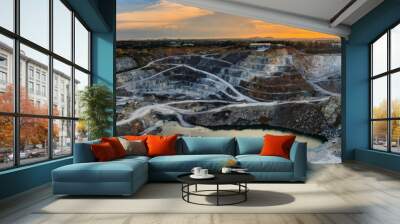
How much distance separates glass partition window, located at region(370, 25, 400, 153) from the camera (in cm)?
869

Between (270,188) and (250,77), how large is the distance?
4672 millimetres

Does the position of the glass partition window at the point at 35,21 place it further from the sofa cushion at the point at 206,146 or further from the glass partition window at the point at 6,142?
the sofa cushion at the point at 206,146

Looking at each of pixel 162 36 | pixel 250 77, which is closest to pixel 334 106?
pixel 250 77

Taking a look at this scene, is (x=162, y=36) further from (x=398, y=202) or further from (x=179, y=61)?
(x=398, y=202)

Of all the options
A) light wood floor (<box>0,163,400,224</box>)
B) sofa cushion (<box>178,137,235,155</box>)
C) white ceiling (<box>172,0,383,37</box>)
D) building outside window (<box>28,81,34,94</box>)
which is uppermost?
white ceiling (<box>172,0,383,37</box>)

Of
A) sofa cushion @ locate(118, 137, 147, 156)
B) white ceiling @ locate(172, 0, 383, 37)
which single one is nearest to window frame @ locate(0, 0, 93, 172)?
sofa cushion @ locate(118, 137, 147, 156)

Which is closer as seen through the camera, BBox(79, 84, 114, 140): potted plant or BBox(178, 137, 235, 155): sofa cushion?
BBox(178, 137, 235, 155): sofa cushion

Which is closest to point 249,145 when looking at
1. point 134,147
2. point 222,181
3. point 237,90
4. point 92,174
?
point 134,147

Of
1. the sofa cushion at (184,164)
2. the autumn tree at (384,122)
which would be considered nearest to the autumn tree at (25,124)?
the sofa cushion at (184,164)

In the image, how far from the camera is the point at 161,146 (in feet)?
24.2

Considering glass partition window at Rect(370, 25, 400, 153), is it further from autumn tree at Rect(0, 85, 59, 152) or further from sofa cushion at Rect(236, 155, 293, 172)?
autumn tree at Rect(0, 85, 59, 152)

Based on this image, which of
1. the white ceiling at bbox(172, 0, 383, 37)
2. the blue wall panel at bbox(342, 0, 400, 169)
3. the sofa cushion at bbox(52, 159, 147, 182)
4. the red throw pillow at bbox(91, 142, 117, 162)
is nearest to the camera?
the sofa cushion at bbox(52, 159, 147, 182)

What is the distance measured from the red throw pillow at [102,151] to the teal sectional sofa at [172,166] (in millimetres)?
76

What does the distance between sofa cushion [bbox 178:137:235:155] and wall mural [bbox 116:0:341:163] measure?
250cm
